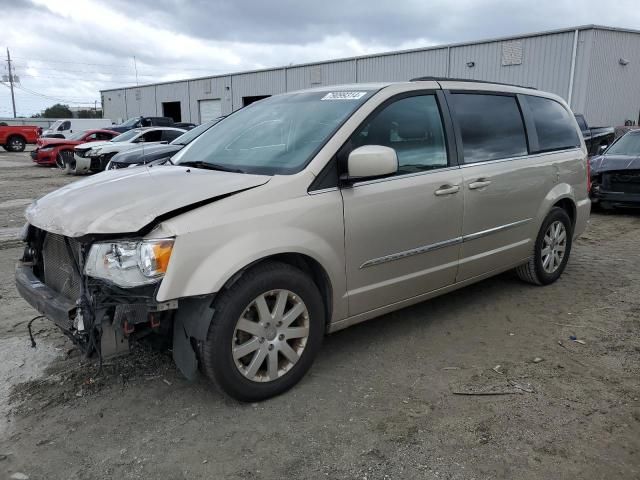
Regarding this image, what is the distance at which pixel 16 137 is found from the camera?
29422mm

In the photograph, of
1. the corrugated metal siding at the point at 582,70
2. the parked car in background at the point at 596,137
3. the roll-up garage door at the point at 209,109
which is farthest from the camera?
the roll-up garage door at the point at 209,109

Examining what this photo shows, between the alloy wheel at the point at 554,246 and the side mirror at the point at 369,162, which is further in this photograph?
the alloy wheel at the point at 554,246

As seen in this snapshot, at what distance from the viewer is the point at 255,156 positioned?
353 centimetres

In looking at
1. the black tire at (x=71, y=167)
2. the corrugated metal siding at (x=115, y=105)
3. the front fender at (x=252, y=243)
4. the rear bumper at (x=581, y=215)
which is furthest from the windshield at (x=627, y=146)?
the corrugated metal siding at (x=115, y=105)

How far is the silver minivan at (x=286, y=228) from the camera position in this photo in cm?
273

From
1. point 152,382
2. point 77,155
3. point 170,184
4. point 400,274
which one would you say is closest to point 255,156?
point 170,184

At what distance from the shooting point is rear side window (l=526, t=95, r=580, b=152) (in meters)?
4.86

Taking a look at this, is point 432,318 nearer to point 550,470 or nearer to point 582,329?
point 582,329

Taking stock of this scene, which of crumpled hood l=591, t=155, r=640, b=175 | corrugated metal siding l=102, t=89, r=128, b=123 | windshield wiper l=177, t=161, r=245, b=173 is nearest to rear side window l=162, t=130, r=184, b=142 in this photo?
crumpled hood l=591, t=155, r=640, b=175

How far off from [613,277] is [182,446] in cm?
469

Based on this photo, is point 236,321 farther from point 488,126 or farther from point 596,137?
point 596,137

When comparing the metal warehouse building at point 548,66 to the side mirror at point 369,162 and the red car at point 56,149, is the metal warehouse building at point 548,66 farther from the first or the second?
the side mirror at point 369,162

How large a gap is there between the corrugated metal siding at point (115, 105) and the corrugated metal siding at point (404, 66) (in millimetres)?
31217

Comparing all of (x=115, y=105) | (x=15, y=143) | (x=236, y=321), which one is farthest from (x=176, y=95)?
(x=236, y=321)
